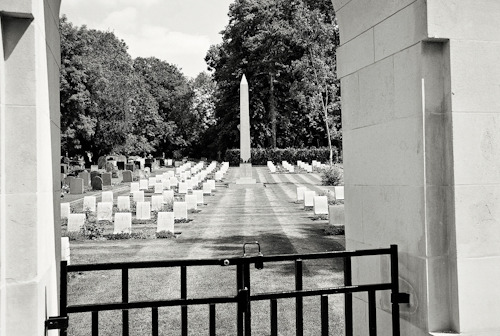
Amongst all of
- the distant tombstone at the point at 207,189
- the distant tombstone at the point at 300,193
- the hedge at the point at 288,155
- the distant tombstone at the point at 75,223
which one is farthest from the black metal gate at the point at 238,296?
the hedge at the point at 288,155

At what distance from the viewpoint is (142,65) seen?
7950 centimetres

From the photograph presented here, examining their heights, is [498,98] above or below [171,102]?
below

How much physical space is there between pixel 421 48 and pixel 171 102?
232 feet

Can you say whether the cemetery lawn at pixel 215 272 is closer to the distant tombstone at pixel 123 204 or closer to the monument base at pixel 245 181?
the distant tombstone at pixel 123 204

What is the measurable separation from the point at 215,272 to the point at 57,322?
6.03 meters

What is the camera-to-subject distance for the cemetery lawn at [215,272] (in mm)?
6285

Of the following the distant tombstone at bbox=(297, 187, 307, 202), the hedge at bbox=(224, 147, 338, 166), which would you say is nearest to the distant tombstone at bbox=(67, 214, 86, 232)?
the distant tombstone at bbox=(297, 187, 307, 202)

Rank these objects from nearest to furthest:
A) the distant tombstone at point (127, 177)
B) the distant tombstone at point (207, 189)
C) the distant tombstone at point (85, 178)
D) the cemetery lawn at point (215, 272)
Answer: the cemetery lawn at point (215, 272) → the distant tombstone at point (207, 189) → the distant tombstone at point (85, 178) → the distant tombstone at point (127, 177)

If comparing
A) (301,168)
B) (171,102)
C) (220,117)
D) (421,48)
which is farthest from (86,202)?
(171,102)

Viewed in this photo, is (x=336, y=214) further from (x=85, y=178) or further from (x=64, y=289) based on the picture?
(x=85, y=178)

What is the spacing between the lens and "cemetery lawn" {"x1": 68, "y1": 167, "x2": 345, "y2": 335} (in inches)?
247

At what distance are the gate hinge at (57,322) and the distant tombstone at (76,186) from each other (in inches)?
912

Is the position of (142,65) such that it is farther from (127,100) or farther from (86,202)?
(86,202)

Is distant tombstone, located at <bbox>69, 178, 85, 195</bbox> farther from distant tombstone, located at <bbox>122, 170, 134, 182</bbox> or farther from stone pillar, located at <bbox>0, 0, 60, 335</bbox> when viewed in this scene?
stone pillar, located at <bbox>0, 0, 60, 335</bbox>
